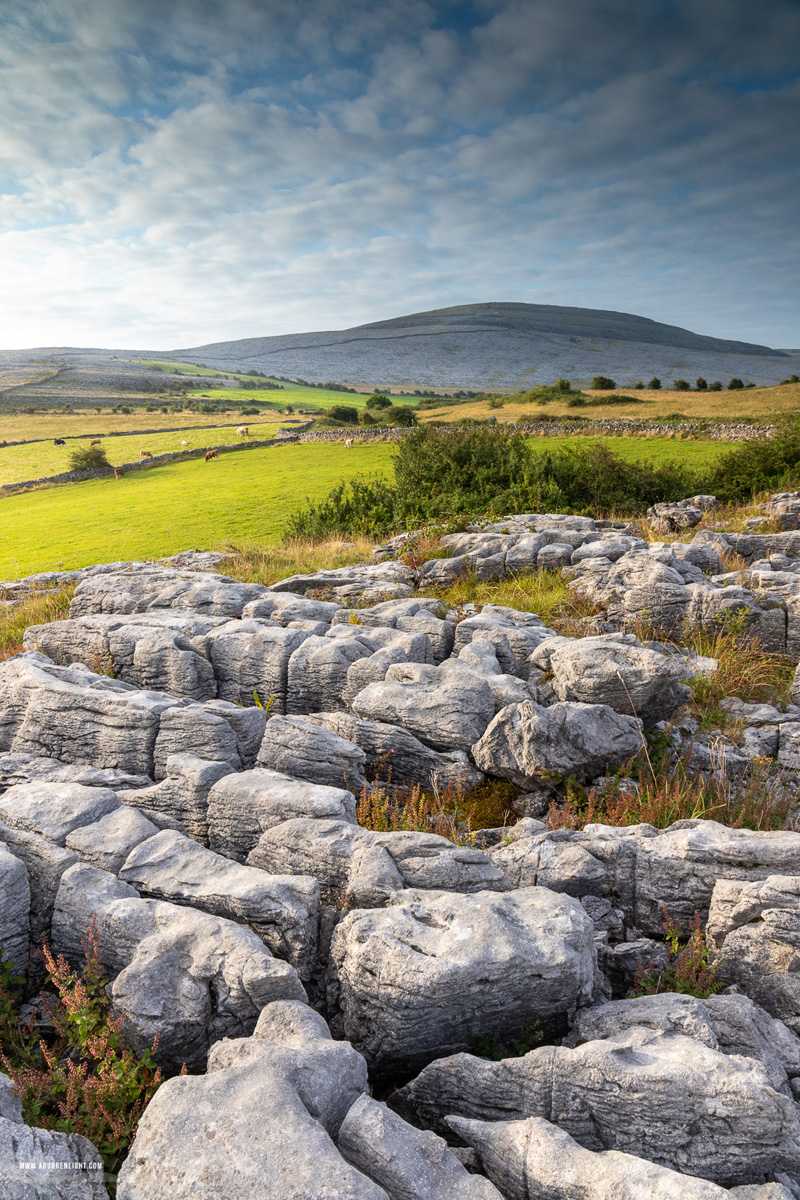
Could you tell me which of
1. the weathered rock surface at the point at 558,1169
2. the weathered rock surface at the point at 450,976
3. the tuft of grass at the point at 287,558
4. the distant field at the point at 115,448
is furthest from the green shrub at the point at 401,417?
the weathered rock surface at the point at 558,1169

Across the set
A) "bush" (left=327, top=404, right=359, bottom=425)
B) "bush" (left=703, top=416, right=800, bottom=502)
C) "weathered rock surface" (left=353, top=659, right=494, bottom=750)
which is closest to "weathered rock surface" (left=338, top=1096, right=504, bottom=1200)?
"weathered rock surface" (left=353, top=659, right=494, bottom=750)

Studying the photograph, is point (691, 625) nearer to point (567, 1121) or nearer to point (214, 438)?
point (567, 1121)

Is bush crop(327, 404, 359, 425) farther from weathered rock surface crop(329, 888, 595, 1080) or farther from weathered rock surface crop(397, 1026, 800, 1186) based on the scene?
weathered rock surface crop(397, 1026, 800, 1186)

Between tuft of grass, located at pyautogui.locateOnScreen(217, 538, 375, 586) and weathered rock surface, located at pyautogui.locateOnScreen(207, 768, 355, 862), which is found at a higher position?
tuft of grass, located at pyautogui.locateOnScreen(217, 538, 375, 586)

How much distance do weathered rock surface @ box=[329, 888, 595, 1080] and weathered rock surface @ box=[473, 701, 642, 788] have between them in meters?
3.31

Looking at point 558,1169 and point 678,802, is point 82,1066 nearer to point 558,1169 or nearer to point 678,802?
point 558,1169

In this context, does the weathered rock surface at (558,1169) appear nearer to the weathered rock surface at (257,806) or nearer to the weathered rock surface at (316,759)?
the weathered rock surface at (257,806)

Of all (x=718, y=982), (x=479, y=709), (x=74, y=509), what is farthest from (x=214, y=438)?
(x=718, y=982)

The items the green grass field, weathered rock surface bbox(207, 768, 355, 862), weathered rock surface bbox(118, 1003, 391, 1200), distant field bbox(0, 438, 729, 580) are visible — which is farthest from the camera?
the green grass field

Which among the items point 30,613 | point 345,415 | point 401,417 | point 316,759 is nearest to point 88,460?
point 345,415

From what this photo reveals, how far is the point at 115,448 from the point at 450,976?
73.7m

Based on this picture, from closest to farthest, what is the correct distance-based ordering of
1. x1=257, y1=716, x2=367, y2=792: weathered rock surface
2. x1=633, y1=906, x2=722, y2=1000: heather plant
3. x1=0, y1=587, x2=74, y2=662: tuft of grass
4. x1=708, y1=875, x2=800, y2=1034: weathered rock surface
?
x1=708, y1=875, x2=800, y2=1034: weathered rock surface → x1=633, y1=906, x2=722, y2=1000: heather plant → x1=257, y1=716, x2=367, y2=792: weathered rock surface → x1=0, y1=587, x2=74, y2=662: tuft of grass

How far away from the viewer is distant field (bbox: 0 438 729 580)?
1137 inches

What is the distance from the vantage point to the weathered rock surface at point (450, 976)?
194 inches
